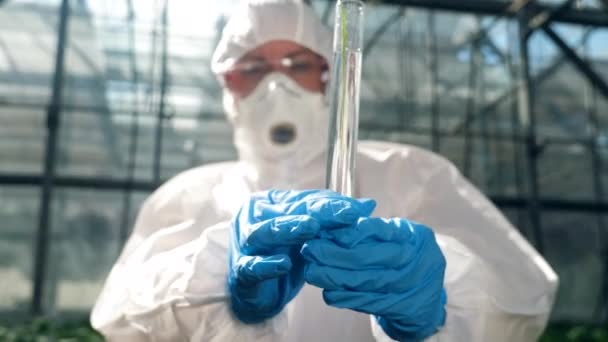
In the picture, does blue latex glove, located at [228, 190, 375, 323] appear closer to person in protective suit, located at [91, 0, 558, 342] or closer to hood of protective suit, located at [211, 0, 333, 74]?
person in protective suit, located at [91, 0, 558, 342]

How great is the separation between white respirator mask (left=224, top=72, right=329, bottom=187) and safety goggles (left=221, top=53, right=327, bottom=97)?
0.02 m

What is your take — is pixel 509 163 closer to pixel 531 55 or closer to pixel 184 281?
pixel 531 55

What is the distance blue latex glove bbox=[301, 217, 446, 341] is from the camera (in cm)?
77

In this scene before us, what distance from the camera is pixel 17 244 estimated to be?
418 cm

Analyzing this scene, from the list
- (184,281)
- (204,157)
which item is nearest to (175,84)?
(204,157)

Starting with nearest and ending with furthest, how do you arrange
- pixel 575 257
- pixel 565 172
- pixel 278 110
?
pixel 278 110 < pixel 575 257 < pixel 565 172

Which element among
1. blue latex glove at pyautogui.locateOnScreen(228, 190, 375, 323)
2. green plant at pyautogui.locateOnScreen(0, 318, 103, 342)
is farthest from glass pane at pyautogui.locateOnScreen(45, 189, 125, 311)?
blue latex glove at pyautogui.locateOnScreen(228, 190, 375, 323)

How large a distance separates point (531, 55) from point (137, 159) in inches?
124

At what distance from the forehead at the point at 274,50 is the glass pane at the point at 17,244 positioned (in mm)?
3255

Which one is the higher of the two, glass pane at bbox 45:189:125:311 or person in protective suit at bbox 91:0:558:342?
person in protective suit at bbox 91:0:558:342

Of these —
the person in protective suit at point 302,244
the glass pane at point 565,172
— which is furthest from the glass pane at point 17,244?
the glass pane at point 565,172

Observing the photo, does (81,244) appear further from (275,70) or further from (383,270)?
(383,270)

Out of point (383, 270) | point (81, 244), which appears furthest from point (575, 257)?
point (383, 270)

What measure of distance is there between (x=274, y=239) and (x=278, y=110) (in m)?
0.52
